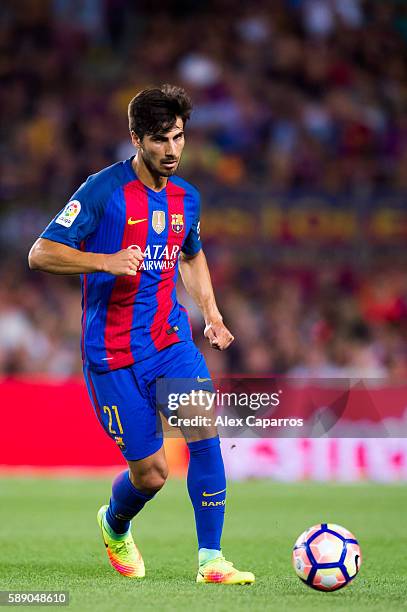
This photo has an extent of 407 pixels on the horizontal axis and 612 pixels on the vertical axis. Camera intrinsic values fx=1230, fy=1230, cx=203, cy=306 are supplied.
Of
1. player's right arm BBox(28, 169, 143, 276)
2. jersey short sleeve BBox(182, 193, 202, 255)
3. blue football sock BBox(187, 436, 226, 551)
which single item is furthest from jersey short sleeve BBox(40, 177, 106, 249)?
blue football sock BBox(187, 436, 226, 551)

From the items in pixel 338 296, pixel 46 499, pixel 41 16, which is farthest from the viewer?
pixel 41 16

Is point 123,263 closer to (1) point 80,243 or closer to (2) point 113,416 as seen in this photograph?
(1) point 80,243

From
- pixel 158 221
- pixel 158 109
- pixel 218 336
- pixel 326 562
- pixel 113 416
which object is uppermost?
pixel 158 109

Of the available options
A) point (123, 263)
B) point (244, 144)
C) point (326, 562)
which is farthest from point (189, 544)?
point (244, 144)

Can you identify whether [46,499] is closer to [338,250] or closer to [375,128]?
[338,250]

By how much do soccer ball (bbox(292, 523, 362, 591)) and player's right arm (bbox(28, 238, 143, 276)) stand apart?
1.43 meters

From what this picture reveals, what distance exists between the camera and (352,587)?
18.3 feet

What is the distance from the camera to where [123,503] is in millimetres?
6016

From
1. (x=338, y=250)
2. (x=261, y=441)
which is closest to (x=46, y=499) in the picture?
(x=261, y=441)

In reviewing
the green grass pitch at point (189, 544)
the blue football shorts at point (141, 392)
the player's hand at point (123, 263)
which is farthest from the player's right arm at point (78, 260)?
the green grass pitch at point (189, 544)

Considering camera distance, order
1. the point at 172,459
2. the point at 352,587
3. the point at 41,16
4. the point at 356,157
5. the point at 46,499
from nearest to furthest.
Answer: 1. the point at 352,587
2. the point at 46,499
3. the point at 172,459
4. the point at 356,157
5. the point at 41,16

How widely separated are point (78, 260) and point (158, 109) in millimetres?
791

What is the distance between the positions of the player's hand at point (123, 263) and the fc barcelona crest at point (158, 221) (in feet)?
1.30

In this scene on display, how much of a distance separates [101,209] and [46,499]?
17.3 ft
